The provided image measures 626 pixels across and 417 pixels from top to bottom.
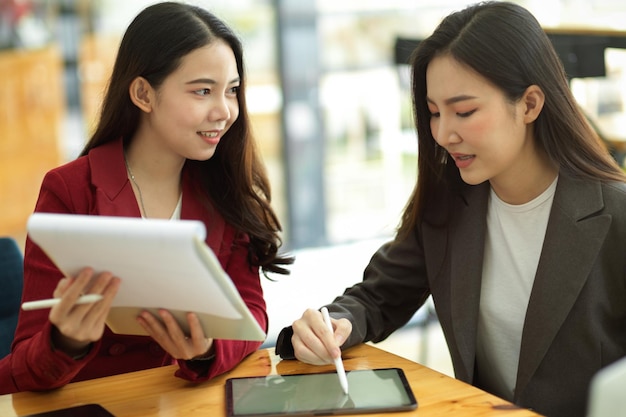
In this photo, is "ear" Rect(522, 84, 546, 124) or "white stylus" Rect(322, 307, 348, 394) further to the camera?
"ear" Rect(522, 84, 546, 124)

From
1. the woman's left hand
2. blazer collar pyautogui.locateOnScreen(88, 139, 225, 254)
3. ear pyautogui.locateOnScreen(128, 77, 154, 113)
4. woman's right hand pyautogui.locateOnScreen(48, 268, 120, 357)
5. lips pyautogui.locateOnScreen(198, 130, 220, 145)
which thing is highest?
ear pyautogui.locateOnScreen(128, 77, 154, 113)

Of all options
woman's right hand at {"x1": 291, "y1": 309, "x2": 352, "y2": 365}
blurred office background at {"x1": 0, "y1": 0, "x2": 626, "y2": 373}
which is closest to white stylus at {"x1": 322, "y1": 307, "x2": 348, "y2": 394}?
woman's right hand at {"x1": 291, "y1": 309, "x2": 352, "y2": 365}

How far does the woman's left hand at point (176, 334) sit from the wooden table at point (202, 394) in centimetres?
8

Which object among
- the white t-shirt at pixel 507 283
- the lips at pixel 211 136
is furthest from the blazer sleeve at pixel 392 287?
the lips at pixel 211 136

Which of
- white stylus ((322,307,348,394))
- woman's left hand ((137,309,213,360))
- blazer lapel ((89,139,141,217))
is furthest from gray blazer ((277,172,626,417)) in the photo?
blazer lapel ((89,139,141,217))

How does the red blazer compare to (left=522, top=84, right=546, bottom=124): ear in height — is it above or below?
below

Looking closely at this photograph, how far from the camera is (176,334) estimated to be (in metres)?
1.57

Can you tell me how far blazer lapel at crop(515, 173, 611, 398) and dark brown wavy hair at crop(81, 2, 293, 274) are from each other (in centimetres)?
56

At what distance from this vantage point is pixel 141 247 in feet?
4.35

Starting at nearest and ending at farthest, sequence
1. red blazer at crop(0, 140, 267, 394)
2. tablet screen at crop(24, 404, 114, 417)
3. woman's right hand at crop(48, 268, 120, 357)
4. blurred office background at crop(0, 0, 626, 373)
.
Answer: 1. woman's right hand at crop(48, 268, 120, 357)
2. tablet screen at crop(24, 404, 114, 417)
3. red blazer at crop(0, 140, 267, 394)
4. blurred office background at crop(0, 0, 626, 373)

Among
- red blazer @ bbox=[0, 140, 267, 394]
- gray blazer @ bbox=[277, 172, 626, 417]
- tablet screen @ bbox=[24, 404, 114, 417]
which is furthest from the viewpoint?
gray blazer @ bbox=[277, 172, 626, 417]

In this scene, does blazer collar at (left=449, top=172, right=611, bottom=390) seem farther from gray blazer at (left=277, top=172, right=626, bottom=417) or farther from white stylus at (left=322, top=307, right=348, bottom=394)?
white stylus at (left=322, top=307, right=348, bottom=394)

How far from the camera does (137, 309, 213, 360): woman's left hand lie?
60.7 inches

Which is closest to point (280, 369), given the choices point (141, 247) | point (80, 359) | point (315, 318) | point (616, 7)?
point (315, 318)
